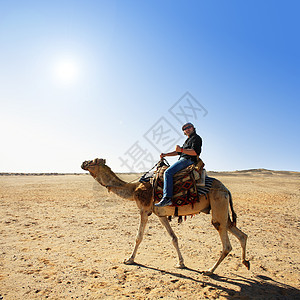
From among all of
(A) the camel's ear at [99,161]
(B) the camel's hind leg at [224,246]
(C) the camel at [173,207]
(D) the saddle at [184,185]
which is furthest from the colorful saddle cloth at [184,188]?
(A) the camel's ear at [99,161]

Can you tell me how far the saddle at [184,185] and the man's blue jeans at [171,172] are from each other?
4.2 inches

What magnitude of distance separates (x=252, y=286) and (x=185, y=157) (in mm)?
3235

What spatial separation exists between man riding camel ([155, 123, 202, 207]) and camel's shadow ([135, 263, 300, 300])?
1895mm

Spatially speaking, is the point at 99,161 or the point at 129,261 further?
the point at 99,161

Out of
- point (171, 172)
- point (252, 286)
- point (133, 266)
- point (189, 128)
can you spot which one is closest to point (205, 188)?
point (171, 172)

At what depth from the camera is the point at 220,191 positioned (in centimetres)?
596

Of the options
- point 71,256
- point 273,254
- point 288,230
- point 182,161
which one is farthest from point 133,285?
point 288,230

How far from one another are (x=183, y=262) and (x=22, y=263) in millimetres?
4147

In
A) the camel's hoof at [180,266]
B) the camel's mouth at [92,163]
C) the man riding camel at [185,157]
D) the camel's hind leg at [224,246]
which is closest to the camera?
the camel's hind leg at [224,246]

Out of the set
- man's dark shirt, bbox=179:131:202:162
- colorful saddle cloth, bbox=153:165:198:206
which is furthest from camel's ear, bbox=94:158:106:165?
man's dark shirt, bbox=179:131:202:162

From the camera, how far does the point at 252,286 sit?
17.5 ft

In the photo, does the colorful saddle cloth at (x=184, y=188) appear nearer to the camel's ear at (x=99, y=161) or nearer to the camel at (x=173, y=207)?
the camel at (x=173, y=207)

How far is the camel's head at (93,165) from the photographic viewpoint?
689cm

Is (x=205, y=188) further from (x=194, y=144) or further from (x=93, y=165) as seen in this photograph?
(x=93, y=165)
